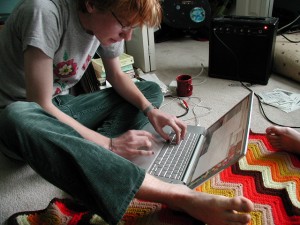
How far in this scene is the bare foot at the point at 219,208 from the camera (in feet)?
2.25

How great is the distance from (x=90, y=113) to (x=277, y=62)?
1.34m

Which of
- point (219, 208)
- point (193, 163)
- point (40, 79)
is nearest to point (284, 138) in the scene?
point (193, 163)

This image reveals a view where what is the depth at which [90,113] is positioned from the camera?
1.24 meters

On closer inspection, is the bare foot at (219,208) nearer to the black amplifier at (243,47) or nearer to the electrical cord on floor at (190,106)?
the electrical cord on floor at (190,106)

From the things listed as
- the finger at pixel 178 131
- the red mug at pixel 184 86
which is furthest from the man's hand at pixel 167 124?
the red mug at pixel 184 86

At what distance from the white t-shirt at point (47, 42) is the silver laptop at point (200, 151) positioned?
405 millimetres

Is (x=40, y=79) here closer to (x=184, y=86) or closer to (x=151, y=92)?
(x=151, y=92)

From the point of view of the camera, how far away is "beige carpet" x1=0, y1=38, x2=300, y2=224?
3.57ft

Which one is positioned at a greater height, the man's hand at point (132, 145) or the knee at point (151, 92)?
the man's hand at point (132, 145)

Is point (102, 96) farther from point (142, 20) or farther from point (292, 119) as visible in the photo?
point (292, 119)

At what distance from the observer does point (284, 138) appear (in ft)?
3.58

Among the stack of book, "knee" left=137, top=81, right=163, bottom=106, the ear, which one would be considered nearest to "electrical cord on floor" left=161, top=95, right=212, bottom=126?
"knee" left=137, top=81, right=163, bottom=106

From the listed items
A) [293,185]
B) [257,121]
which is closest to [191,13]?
[257,121]

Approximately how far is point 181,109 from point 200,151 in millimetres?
667
